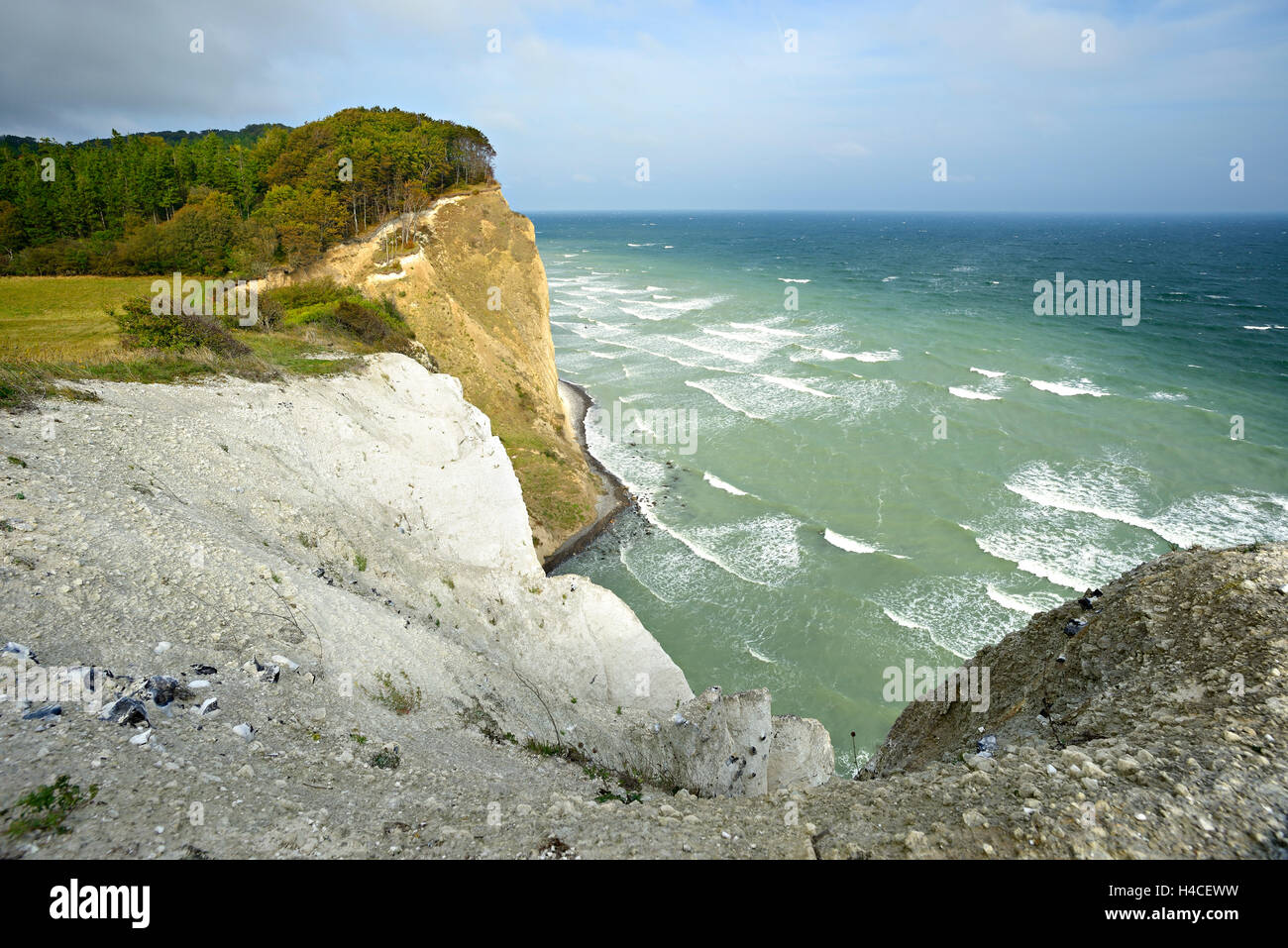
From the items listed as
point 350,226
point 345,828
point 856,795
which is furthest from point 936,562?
point 350,226

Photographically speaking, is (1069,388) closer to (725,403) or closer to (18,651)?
(725,403)

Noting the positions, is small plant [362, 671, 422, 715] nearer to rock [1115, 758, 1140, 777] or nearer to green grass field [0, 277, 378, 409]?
Answer: green grass field [0, 277, 378, 409]

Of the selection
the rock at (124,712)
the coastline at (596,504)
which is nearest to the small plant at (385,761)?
the rock at (124,712)

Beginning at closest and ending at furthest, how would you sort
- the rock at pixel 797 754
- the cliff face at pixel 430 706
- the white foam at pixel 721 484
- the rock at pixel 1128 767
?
the cliff face at pixel 430 706 < the rock at pixel 1128 767 < the rock at pixel 797 754 < the white foam at pixel 721 484

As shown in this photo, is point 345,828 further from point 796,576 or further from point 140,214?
point 140,214

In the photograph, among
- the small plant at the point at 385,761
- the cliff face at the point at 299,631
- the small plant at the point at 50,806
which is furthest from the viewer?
the small plant at the point at 385,761

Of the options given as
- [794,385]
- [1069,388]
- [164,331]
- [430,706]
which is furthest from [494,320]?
[1069,388]

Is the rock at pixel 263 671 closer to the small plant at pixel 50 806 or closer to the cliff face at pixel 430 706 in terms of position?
the cliff face at pixel 430 706

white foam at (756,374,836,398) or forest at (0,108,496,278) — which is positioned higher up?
forest at (0,108,496,278)

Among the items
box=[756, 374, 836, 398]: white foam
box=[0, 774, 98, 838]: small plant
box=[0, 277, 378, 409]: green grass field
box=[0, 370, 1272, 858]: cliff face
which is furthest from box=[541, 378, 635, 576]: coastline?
box=[0, 774, 98, 838]: small plant
